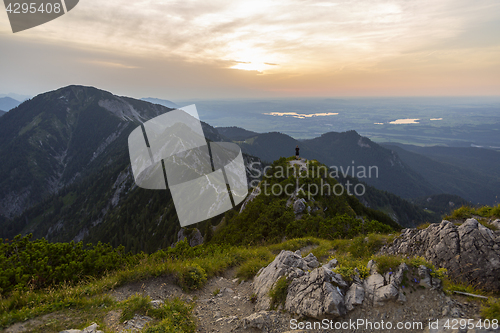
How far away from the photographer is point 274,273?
33.0ft

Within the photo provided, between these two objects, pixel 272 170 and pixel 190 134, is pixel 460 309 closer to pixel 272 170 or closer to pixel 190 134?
pixel 272 170

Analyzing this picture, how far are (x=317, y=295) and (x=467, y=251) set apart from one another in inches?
252

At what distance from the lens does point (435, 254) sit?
31.3ft

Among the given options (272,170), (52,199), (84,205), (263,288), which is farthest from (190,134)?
(263,288)

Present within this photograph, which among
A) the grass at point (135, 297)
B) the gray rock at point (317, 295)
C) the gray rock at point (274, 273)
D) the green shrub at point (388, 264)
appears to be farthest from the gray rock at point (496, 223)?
the gray rock at point (274, 273)

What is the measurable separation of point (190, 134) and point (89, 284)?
151 meters

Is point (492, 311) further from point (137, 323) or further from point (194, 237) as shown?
point (194, 237)

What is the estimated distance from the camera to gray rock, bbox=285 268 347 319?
7227mm

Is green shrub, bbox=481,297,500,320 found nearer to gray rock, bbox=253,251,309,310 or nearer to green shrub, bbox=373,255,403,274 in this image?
green shrub, bbox=373,255,403,274

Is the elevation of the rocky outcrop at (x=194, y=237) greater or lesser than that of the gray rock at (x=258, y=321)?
lesser

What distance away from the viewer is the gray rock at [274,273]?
9125 millimetres

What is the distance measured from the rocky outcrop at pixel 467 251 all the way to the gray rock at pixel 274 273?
5483 mm

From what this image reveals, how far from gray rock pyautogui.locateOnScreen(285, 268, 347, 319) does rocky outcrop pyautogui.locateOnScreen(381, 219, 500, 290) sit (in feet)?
15.6

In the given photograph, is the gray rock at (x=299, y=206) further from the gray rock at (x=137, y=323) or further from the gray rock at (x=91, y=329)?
the gray rock at (x=91, y=329)
